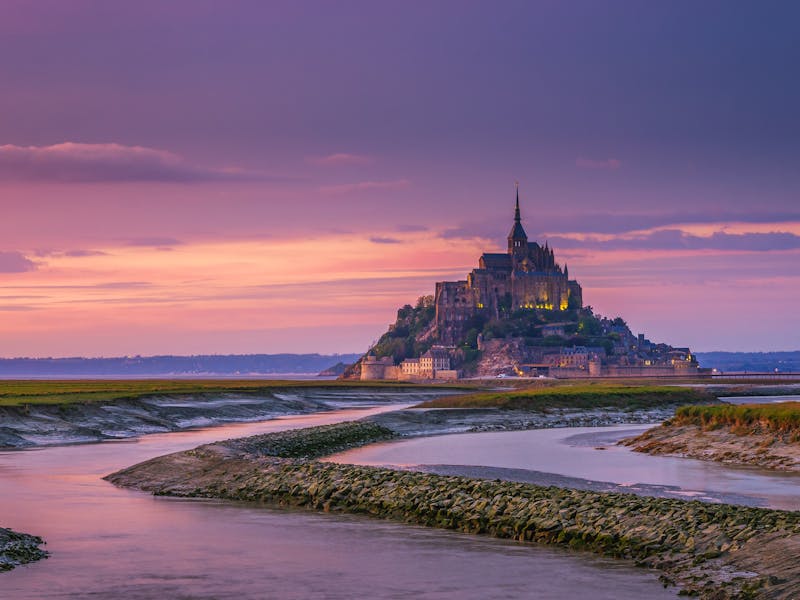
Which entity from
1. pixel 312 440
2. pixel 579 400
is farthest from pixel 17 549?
pixel 579 400

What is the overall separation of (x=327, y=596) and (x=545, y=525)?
6985 mm

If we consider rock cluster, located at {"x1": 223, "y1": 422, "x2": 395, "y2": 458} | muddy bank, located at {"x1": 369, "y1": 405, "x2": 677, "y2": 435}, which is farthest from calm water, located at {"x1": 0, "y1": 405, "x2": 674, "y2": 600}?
muddy bank, located at {"x1": 369, "y1": 405, "x2": 677, "y2": 435}

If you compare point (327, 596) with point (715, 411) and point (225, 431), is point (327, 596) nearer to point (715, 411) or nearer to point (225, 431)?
point (715, 411)

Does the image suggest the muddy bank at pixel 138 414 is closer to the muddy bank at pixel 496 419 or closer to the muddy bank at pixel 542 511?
the muddy bank at pixel 496 419

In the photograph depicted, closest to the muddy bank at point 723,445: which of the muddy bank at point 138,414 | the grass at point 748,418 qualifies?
the grass at point 748,418

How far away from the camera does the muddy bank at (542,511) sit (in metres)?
Answer: 21.1

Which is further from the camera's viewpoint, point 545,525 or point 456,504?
point 456,504

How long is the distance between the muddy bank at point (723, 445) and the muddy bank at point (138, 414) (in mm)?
29402

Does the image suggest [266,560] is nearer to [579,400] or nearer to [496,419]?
[496,419]

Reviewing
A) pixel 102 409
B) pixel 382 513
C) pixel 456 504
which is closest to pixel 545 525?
pixel 456 504

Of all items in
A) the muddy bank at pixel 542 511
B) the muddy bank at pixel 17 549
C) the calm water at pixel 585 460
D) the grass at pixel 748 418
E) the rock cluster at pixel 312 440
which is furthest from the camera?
the rock cluster at pixel 312 440

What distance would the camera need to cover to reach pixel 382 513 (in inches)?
1197

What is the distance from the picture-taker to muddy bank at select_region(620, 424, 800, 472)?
42375 mm

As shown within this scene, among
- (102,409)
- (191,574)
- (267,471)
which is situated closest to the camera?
(191,574)
